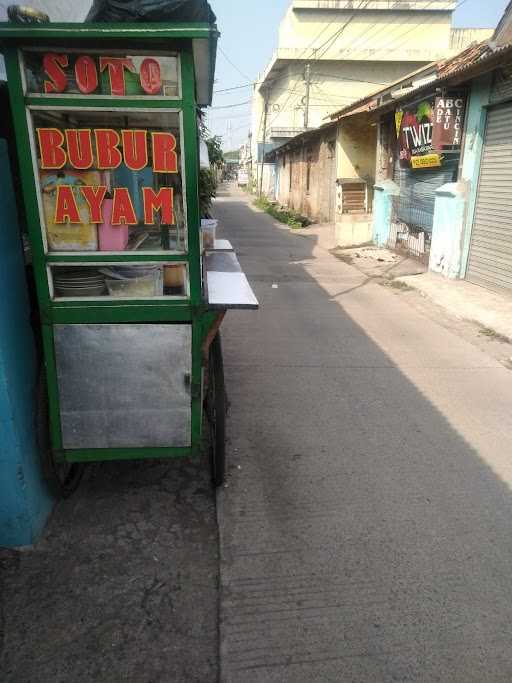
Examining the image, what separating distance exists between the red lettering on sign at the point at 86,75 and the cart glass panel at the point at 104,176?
3.6 inches

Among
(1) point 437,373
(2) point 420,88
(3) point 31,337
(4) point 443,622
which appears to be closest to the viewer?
(4) point 443,622

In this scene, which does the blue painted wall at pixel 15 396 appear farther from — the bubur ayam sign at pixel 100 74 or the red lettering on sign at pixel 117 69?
the red lettering on sign at pixel 117 69

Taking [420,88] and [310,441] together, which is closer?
[310,441]

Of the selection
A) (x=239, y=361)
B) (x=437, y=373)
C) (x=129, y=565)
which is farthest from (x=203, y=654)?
(x=437, y=373)

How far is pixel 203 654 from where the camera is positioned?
2.13 m

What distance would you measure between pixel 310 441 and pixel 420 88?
348 inches

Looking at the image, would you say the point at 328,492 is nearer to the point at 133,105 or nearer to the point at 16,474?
the point at 16,474

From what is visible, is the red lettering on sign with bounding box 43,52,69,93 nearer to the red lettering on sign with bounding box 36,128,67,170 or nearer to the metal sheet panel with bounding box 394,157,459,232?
the red lettering on sign with bounding box 36,128,67,170

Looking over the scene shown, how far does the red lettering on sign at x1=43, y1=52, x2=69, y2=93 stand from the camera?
7.29 ft

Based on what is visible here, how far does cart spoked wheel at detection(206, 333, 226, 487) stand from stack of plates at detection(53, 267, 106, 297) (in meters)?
0.90

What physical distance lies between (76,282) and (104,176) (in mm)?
530

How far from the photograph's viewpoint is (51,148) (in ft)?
7.59

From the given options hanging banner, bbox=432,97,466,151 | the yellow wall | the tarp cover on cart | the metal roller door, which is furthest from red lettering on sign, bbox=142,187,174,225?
the yellow wall

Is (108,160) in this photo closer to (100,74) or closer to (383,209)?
(100,74)
